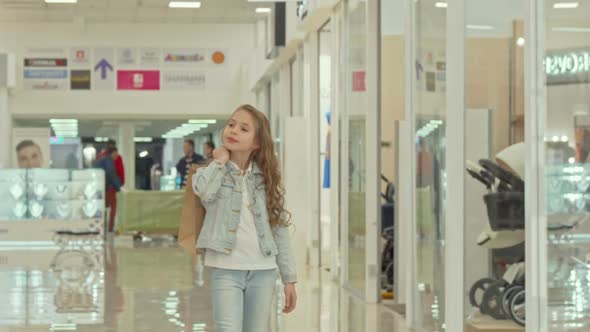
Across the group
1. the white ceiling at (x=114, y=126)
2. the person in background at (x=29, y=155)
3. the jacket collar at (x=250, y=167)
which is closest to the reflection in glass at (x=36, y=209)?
the person in background at (x=29, y=155)

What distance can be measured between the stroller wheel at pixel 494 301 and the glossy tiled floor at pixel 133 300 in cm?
118

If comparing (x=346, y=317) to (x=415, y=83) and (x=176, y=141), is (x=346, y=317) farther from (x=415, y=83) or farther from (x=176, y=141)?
(x=176, y=141)

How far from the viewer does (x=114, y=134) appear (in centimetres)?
2936

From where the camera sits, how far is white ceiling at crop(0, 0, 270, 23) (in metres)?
24.4

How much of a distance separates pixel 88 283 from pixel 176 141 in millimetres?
19515

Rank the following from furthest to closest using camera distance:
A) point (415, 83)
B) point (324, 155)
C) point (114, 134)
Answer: point (114, 134) → point (324, 155) → point (415, 83)

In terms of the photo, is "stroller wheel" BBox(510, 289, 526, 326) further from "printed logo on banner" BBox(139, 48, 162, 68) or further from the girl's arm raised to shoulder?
"printed logo on banner" BBox(139, 48, 162, 68)

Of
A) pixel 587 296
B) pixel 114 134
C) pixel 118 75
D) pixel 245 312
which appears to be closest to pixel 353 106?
pixel 587 296

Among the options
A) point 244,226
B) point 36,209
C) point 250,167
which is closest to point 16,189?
point 36,209

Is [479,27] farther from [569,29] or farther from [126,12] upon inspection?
[126,12]

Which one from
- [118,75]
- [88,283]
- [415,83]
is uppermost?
[118,75]

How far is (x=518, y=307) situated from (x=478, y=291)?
1.50ft

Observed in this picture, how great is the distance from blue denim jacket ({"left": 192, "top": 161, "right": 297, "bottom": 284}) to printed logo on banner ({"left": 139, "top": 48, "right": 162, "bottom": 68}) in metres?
22.7

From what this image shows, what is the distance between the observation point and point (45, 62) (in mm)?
26359
